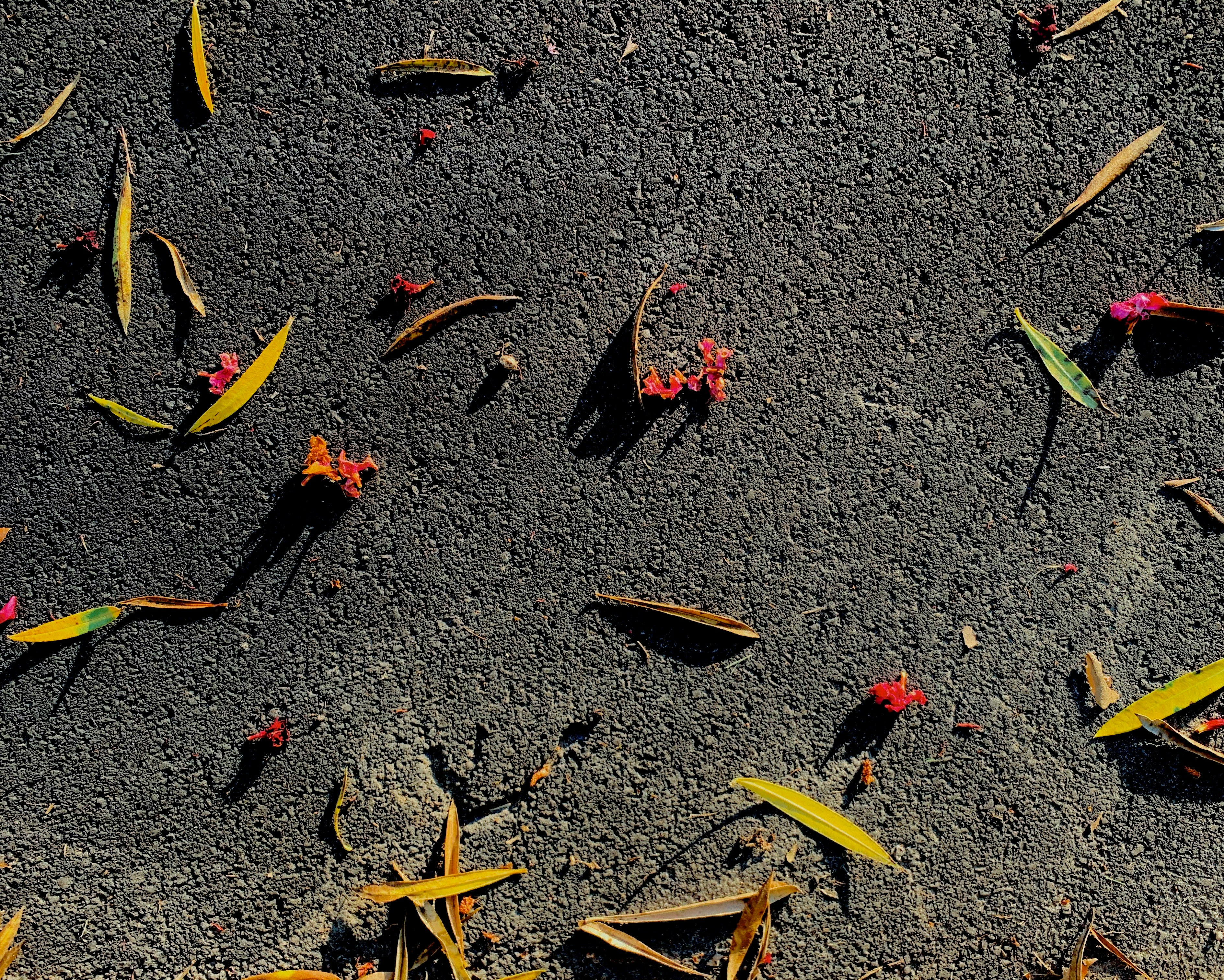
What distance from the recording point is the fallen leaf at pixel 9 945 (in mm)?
2119

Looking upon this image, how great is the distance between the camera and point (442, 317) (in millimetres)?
2195

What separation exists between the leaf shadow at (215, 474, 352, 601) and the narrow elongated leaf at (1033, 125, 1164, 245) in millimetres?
2211

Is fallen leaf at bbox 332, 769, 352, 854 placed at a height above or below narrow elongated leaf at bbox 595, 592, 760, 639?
below

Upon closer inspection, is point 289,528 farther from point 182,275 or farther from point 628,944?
point 628,944

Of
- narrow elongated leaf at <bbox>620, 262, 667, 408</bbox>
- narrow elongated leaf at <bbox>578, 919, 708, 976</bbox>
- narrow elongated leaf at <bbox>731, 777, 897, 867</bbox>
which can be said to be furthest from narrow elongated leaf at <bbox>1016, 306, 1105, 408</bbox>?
narrow elongated leaf at <bbox>578, 919, 708, 976</bbox>

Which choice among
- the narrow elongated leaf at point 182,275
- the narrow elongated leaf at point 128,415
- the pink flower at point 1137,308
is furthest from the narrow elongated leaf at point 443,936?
the pink flower at point 1137,308

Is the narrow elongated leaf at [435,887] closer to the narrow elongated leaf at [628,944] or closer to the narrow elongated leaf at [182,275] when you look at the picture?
the narrow elongated leaf at [628,944]

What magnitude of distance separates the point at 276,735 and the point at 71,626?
67cm

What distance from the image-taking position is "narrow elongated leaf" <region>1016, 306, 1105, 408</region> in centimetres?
222

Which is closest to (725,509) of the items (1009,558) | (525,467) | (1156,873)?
(525,467)

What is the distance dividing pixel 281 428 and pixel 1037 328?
2236mm

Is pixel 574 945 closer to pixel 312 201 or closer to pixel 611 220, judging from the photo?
pixel 611 220

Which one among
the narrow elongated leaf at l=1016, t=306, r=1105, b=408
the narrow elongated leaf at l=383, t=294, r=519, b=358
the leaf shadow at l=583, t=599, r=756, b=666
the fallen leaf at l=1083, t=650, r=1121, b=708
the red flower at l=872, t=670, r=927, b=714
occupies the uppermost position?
the narrow elongated leaf at l=383, t=294, r=519, b=358

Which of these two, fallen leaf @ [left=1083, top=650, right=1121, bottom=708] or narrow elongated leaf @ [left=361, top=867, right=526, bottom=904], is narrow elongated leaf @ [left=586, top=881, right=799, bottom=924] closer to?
narrow elongated leaf @ [left=361, top=867, right=526, bottom=904]
